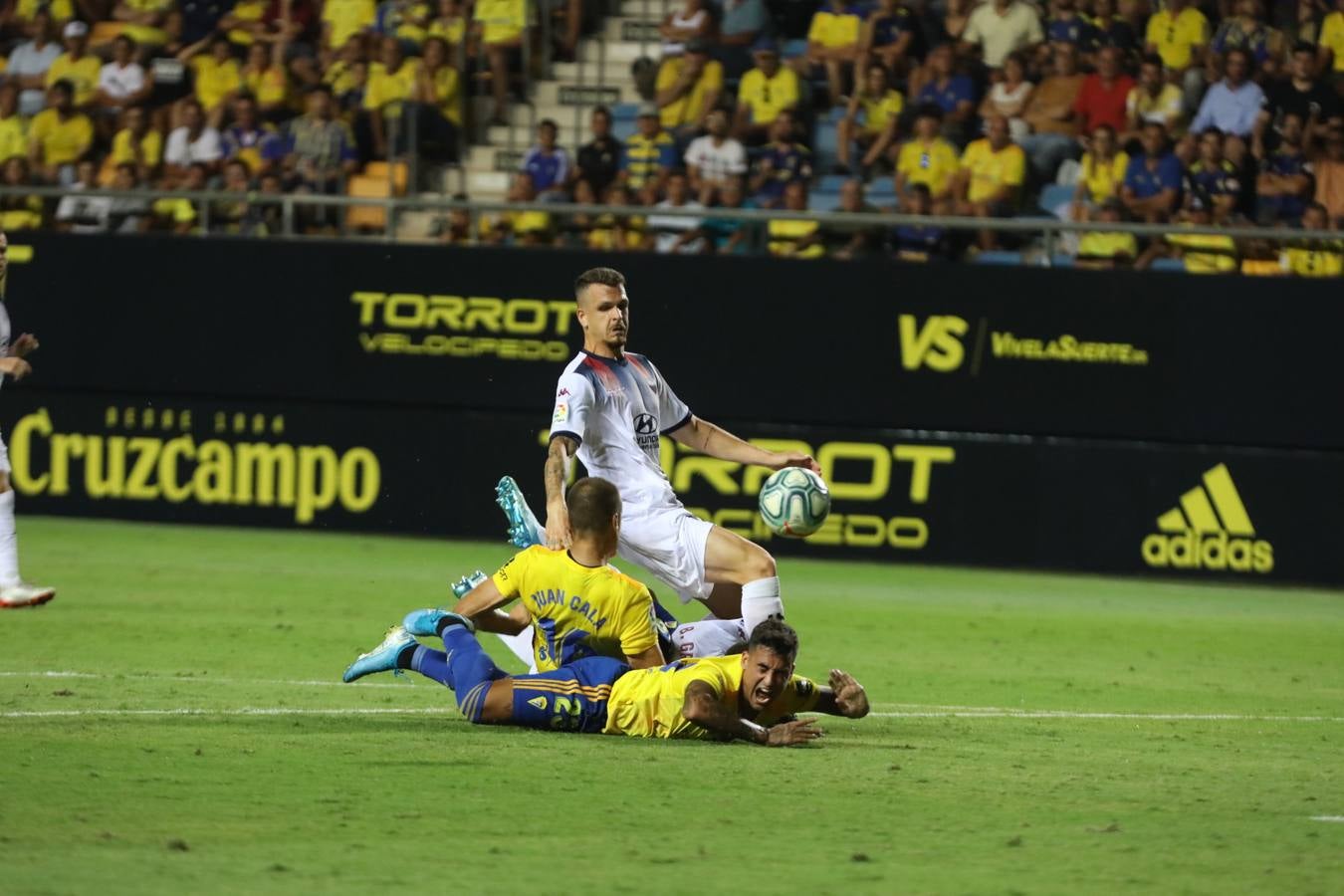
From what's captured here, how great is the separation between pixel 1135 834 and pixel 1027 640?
21.5 feet

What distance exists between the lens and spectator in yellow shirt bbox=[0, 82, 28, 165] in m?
19.8

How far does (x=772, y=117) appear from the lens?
18.1 meters

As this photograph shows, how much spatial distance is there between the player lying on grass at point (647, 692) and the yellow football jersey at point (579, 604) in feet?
0.36

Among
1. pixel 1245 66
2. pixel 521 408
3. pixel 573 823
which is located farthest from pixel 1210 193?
pixel 573 823

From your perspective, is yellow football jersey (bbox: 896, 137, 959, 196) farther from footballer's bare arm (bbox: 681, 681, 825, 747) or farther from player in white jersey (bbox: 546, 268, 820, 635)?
footballer's bare arm (bbox: 681, 681, 825, 747)

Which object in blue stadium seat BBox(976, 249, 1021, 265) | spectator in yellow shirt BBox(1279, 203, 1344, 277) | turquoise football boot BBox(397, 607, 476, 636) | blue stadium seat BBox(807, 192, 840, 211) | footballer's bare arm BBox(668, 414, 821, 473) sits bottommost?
turquoise football boot BBox(397, 607, 476, 636)

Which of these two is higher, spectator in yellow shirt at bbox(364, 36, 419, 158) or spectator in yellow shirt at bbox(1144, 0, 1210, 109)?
spectator in yellow shirt at bbox(1144, 0, 1210, 109)

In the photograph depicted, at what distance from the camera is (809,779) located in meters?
7.60

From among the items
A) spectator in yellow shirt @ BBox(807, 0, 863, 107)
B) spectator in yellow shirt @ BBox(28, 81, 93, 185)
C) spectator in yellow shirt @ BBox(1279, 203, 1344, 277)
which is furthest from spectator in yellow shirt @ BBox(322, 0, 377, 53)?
spectator in yellow shirt @ BBox(1279, 203, 1344, 277)

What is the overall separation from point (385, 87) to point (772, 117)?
12.7ft

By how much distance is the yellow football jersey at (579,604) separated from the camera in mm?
8516

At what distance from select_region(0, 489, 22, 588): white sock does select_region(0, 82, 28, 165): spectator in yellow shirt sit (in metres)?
8.33

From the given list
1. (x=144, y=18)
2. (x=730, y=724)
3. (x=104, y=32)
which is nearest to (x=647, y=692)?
(x=730, y=724)

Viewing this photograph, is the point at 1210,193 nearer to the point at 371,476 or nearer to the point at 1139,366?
the point at 1139,366
